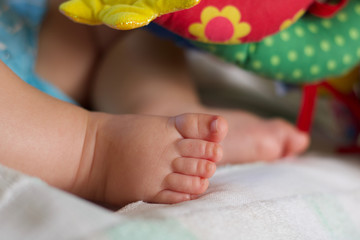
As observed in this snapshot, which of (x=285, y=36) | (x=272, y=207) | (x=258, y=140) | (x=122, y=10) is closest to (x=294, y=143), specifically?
(x=258, y=140)

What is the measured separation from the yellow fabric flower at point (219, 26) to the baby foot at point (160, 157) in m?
0.12

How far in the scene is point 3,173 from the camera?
376mm

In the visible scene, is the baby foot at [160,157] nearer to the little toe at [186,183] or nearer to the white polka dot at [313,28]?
the little toe at [186,183]

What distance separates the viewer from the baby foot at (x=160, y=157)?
0.46m

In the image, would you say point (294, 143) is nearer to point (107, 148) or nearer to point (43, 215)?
point (107, 148)

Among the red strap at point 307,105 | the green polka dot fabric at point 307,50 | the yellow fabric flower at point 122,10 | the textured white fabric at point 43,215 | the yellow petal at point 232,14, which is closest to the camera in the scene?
the textured white fabric at point 43,215

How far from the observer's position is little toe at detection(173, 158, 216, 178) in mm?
455

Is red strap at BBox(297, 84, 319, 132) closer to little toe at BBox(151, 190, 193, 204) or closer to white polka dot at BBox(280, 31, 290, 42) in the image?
white polka dot at BBox(280, 31, 290, 42)

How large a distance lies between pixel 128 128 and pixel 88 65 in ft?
1.20

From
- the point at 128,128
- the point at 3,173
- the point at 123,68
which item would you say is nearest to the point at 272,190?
the point at 128,128

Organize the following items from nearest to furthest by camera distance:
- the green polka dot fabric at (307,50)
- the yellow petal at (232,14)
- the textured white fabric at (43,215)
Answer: the textured white fabric at (43,215) < the yellow petal at (232,14) < the green polka dot fabric at (307,50)

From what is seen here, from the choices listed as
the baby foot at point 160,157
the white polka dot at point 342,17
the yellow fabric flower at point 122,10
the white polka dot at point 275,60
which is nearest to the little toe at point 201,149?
the baby foot at point 160,157

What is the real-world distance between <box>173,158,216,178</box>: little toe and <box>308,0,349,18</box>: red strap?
33 cm

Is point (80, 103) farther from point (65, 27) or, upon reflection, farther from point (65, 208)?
point (65, 208)
